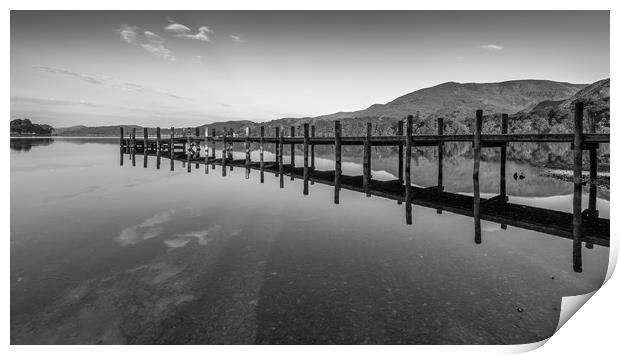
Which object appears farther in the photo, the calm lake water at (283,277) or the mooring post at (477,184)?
the mooring post at (477,184)

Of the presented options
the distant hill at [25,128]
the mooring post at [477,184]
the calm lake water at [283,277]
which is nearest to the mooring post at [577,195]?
the calm lake water at [283,277]

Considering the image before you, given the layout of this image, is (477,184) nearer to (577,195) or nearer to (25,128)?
(577,195)

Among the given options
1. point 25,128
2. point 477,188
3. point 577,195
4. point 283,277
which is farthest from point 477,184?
point 25,128

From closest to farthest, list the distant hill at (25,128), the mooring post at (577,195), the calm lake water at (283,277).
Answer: the calm lake water at (283,277) < the mooring post at (577,195) < the distant hill at (25,128)

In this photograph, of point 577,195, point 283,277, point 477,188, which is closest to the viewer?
point 283,277

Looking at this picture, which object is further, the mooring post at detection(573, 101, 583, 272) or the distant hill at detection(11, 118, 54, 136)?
the distant hill at detection(11, 118, 54, 136)

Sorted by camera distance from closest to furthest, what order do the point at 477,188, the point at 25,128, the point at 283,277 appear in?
the point at 283,277
the point at 477,188
the point at 25,128

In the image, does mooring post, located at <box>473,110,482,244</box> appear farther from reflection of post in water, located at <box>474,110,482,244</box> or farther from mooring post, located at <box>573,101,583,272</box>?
mooring post, located at <box>573,101,583,272</box>

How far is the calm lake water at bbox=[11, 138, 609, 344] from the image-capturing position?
545 centimetres

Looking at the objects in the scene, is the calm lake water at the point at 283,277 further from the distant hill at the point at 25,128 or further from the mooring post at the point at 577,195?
the distant hill at the point at 25,128

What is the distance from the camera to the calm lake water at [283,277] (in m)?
5.45

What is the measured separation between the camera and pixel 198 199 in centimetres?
Result: 1588

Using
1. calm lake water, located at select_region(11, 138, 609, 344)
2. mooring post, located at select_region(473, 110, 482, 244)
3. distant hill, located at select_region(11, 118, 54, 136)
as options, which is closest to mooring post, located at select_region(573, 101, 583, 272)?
calm lake water, located at select_region(11, 138, 609, 344)

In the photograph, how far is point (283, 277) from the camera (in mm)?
7184
